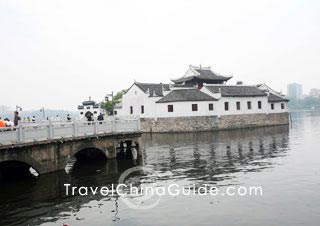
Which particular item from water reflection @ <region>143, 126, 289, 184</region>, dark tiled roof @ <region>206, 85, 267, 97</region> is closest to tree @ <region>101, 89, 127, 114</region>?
dark tiled roof @ <region>206, 85, 267, 97</region>

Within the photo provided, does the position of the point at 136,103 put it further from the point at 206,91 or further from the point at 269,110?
the point at 269,110

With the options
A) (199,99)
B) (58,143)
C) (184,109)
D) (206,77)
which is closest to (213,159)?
(58,143)

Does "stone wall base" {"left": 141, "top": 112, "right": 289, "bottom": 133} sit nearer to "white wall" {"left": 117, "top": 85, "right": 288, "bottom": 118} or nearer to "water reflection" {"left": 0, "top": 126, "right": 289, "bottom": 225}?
"white wall" {"left": 117, "top": 85, "right": 288, "bottom": 118}

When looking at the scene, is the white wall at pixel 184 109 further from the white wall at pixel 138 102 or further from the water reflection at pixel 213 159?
the water reflection at pixel 213 159

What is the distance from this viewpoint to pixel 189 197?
14688 millimetres

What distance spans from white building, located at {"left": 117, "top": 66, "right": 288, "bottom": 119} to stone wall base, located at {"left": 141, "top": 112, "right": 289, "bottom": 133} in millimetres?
620

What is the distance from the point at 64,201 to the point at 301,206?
9.69m

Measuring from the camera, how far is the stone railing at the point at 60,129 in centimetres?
1728

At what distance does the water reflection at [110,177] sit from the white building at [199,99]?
19282 mm

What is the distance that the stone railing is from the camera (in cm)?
1728

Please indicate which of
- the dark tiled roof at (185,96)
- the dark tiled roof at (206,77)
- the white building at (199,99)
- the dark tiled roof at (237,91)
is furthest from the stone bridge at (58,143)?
the dark tiled roof at (206,77)

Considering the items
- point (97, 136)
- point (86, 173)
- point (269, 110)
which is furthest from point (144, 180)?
point (269, 110)

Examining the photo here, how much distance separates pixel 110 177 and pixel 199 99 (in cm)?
3297

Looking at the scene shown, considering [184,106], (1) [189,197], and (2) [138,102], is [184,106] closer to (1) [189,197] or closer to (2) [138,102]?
(2) [138,102]
